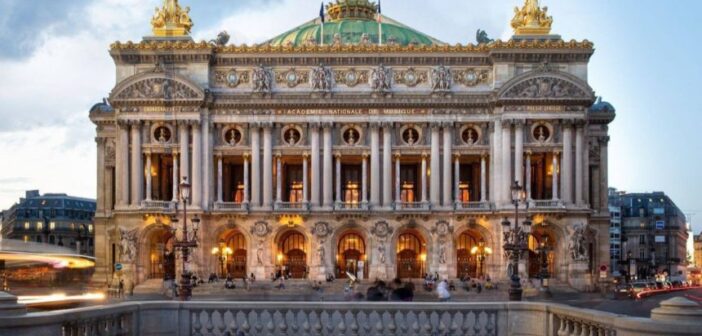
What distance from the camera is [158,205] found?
240 ft

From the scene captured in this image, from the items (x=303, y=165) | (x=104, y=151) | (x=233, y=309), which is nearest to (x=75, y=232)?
(x=104, y=151)

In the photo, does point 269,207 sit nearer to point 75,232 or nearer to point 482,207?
point 482,207

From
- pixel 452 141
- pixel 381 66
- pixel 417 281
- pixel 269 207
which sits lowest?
pixel 417 281

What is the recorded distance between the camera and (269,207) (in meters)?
73.9

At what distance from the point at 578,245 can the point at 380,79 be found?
64.9 ft

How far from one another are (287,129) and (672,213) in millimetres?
94192

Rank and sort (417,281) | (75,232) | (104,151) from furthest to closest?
(75,232), (104,151), (417,281)

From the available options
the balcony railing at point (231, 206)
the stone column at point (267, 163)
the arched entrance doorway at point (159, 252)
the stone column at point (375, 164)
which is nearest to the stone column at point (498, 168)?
the stone column at point (375, 164)

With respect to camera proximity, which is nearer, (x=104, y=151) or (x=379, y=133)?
(x=379, y=133)

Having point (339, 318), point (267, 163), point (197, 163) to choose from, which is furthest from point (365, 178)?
point (339, 318)

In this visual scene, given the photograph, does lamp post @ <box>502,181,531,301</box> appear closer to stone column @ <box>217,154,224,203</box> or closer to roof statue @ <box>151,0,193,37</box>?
stone column @ <box>217,154,224,203</box>

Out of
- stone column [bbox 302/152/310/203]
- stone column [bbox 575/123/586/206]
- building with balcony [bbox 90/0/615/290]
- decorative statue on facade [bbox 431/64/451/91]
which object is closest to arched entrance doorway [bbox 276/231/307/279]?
building with balcony [bbox 90/0/615/290]

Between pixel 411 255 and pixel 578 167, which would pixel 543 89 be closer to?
pixel 578 167

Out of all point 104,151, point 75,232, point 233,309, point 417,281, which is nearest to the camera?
point 233,309
